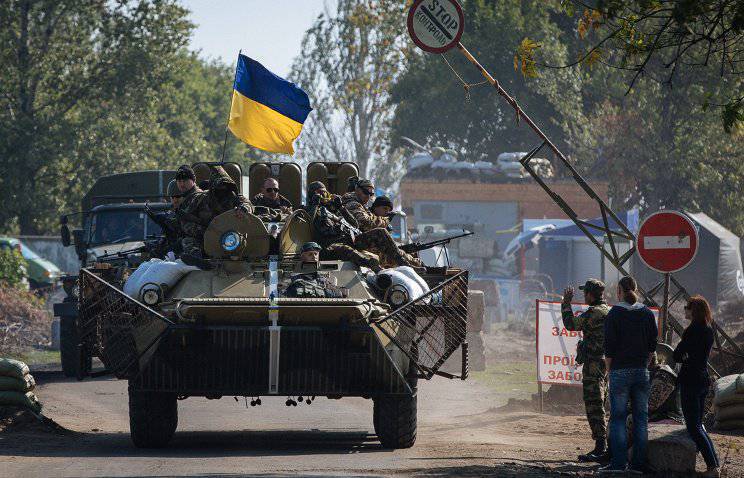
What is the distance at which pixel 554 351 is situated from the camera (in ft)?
56.5

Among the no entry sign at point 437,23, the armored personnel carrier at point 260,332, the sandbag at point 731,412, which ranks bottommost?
the sandbag at point 731,412

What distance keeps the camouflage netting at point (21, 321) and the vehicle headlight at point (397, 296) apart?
53.9ft

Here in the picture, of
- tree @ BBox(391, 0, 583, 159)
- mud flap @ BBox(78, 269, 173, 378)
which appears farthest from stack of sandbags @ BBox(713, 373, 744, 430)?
tree @ BBox(391, 0, 583, 159)

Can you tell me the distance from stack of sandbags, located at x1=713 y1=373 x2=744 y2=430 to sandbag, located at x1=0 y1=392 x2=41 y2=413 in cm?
701

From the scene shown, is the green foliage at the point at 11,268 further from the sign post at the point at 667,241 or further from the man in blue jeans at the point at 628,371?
the man in blue jeans at the point at 628,371

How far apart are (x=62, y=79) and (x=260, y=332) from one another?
3477 cm

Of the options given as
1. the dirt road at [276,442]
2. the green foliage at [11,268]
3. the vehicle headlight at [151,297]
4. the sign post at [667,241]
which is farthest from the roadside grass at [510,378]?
the green foliage at [11,268]

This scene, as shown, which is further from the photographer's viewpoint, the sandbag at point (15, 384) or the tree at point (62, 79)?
the tree at point (62, 79)

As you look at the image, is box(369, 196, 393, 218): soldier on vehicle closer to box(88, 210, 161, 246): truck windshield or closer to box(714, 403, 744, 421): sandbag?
box(714, 403, 744, 421): sandbag

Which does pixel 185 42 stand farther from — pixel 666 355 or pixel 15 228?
pixel 666 355

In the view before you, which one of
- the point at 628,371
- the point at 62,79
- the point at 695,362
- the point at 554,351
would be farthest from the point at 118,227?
the point at 62,79

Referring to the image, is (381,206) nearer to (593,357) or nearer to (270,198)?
(270,198)

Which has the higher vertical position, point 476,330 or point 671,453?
point 671,453

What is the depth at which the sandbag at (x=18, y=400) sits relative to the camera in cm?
1413
